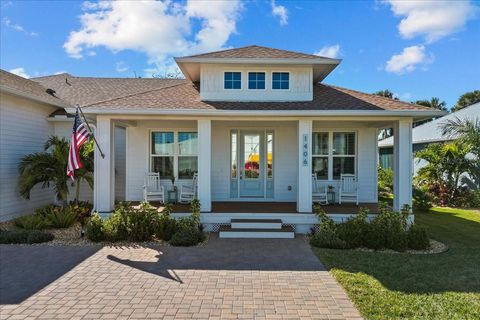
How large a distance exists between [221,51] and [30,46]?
1051 centimetres

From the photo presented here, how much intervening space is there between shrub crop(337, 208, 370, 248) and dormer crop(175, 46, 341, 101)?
13.7ft

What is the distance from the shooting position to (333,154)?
1184cm

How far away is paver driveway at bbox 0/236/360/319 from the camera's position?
14.8ft

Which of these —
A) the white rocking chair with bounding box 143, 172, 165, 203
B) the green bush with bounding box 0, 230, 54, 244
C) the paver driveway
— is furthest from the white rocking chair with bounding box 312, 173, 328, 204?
the green bush with bounding box 0, 230, 54, 244

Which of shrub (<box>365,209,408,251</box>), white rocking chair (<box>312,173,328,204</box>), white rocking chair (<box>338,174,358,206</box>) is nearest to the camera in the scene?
shrub (<box>365,209,408,251</box>)

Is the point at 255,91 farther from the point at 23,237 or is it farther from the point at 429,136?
the point at 429,136

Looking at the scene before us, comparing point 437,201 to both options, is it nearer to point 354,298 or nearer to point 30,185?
point 354,298

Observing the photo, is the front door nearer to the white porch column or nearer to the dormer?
the dormer

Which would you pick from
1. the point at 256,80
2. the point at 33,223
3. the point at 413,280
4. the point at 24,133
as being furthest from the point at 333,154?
the point at 24,133

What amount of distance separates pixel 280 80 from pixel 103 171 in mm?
6046

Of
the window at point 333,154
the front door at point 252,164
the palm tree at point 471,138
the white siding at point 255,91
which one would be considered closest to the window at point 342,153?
the window at point 333,154

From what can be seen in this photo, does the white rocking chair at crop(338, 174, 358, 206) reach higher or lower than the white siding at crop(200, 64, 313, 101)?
lower

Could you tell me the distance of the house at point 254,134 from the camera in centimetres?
923

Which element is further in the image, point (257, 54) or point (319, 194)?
point (257, 54)
